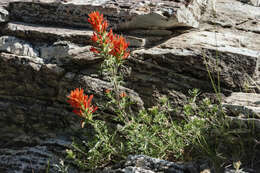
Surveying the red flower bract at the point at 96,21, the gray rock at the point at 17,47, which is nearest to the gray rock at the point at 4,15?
the gray rock at the point at 17,47

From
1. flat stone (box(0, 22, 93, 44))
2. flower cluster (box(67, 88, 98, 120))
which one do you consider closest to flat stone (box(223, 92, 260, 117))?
flower cluster (box(67, 88, 98, 120))

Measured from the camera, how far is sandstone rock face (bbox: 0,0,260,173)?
15.0 feet

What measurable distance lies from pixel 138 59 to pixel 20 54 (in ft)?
6.69

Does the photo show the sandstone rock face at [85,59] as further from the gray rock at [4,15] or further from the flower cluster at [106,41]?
the flower cluster at [106,41]

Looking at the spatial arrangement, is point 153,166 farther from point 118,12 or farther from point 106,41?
→ point 118,12

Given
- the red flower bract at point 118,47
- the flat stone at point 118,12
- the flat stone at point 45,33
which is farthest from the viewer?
the flat stone at point 45,33

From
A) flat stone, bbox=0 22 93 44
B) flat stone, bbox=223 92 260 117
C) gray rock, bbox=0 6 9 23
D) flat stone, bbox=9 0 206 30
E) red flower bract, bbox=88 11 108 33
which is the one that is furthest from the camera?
gray rock, bbox=0 6 9 23

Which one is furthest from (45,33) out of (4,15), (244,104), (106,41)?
(244,104)

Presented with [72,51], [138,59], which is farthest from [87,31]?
[138,59]

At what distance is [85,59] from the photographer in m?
4.89

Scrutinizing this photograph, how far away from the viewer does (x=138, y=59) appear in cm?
485

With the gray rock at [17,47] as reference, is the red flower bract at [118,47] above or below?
above

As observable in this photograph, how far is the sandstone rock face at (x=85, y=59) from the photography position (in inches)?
180

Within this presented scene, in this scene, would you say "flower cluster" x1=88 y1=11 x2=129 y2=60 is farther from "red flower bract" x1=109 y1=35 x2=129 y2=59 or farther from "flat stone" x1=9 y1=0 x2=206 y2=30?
"flat stone" x1=9 y1=0 x2=206 y2=30
